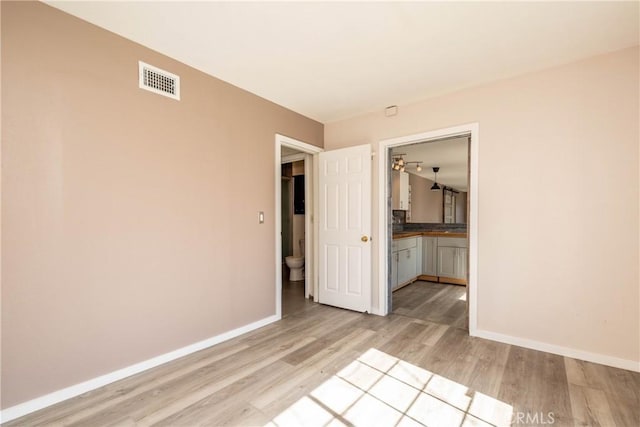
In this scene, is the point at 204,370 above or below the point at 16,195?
below

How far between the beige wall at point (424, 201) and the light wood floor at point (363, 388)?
4449mm

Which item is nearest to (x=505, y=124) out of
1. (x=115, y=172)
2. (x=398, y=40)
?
(x=398, y=40)

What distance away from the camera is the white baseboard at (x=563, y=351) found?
2.21 metres

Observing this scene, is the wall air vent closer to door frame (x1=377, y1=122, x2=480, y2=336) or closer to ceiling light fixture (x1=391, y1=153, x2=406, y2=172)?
door frame (x1=377, y1=122, x2=480, y2=336)

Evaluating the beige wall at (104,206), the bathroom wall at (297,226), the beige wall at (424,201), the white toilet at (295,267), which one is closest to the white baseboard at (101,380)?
the beige wall at (104,206)

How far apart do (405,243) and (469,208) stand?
1817 mm

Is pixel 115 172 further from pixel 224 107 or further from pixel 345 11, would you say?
pixel 345 11

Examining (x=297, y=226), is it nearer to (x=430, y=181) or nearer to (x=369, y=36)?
(x=369, y=36)

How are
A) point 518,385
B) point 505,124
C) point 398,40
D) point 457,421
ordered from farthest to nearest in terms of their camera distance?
point 505,124, point 398,40, point 518,385, point 457,421

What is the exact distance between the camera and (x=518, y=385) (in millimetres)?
2006

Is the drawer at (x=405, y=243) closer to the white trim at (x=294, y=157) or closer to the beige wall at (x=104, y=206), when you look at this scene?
the white trim at (x=294, y=157)

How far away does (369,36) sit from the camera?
6.95 ft

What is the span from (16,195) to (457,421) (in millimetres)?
2858

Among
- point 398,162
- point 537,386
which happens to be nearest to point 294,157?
point 398,162
